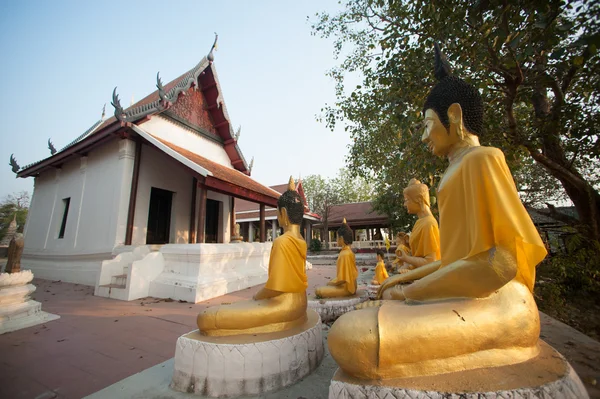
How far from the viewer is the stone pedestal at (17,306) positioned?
3861 millimetres

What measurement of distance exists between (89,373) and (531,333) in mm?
3409

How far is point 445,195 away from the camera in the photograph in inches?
61.1

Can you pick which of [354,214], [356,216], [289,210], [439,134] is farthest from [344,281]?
[354,214]

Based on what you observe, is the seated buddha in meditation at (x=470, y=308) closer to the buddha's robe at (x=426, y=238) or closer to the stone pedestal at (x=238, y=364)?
the stone pedestal at (x=238, y=364)

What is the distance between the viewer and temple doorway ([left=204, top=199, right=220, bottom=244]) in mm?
11037

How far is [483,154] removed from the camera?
1.37m

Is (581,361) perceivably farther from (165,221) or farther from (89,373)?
(165,221)

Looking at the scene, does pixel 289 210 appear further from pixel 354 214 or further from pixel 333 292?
pixel 354 214

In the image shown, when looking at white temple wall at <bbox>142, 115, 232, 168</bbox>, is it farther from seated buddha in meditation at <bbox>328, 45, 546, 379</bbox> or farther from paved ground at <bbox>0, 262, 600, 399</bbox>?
seated buddha in meditation at <bbox>328, 45, 546, 379</bbox>

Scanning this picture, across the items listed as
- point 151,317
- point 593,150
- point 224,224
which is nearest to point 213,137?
point 224,224

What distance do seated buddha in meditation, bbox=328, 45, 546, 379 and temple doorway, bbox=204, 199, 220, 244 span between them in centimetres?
1048

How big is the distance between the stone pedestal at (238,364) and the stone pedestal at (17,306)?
3.57 m

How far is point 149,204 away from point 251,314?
790 cm

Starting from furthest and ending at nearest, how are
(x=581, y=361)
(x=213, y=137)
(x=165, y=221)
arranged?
(x=213, y=137) → (x=165, y=221) → (x=581, y=361)
